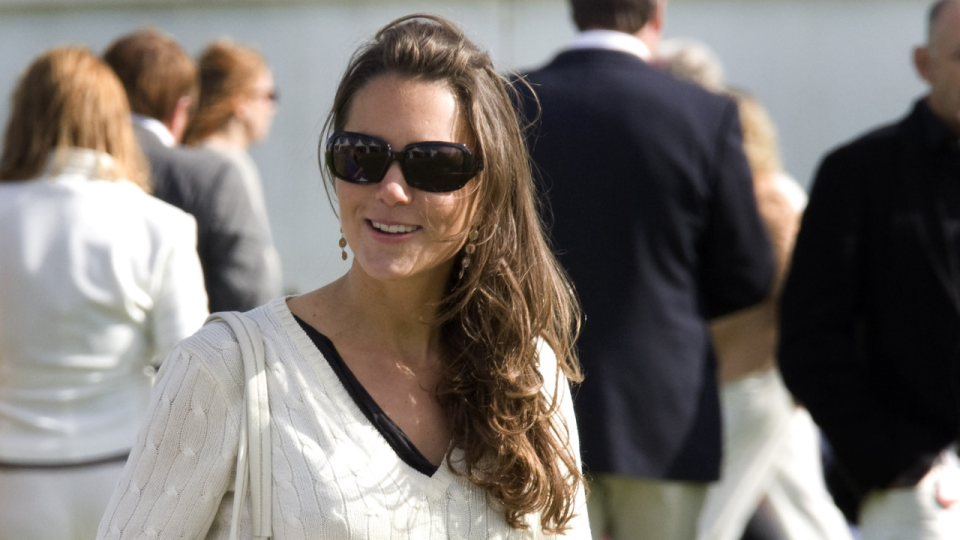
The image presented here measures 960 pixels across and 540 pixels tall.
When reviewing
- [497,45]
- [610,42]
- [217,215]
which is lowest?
[217,215]

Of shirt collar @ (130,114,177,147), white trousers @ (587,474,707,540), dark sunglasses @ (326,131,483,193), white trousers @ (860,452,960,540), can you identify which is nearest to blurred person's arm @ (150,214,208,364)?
shirt collar @ (130,114,177,147)

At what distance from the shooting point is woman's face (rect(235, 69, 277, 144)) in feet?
15.2

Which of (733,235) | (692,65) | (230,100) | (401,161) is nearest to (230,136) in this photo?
(230,100)

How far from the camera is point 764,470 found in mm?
4215

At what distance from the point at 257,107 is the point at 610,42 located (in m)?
1.98

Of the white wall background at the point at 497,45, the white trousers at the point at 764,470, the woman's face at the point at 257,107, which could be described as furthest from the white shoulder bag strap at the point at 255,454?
the white wall background at the point at 497,45

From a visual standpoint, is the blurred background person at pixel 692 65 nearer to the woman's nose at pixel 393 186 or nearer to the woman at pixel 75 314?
the woman at pixel 75 314

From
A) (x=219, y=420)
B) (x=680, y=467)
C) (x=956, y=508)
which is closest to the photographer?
(x=219, y=420)

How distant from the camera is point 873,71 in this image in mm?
6070

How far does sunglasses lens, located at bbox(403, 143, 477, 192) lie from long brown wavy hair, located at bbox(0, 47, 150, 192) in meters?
1.69

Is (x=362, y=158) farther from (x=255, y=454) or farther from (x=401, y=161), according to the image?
(x=255, y=454)

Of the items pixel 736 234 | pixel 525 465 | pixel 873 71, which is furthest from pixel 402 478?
pixel 873 71

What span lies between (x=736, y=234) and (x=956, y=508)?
911mm

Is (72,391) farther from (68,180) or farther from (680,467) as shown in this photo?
(680,467)
